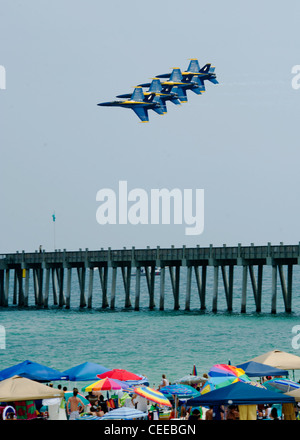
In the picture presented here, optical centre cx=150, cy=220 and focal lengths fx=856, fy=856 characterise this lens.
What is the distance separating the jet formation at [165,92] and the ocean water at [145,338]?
697 inches

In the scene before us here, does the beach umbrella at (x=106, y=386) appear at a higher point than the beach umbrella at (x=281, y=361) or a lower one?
lower

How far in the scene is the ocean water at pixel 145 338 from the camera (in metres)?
43.7

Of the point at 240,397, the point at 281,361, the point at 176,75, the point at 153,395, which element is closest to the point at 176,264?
the point at 176,75

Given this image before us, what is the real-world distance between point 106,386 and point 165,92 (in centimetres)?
6097

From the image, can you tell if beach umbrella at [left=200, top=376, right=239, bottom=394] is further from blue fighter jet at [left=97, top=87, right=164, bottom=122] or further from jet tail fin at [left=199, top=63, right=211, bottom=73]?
jet tail fin at [left=199, top=63, right=211, bottom=73]

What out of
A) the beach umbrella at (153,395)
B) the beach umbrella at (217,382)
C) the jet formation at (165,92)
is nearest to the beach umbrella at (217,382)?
the beach umbrella at (217,382)

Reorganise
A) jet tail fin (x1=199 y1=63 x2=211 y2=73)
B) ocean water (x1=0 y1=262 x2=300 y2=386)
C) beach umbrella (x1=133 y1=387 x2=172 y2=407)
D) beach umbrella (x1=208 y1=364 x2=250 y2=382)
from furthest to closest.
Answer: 1. jet tail fin (x1=199 y1=63 x2=211 y2=73)
2. ocean water (x1=0 y1=262 x2=300 y2=386)
3. beach umbrella (x1=208 y1=364 x2=250 y2=382)
4. beach umbrella (x1=133 y1=387 x2=172 y2=407)

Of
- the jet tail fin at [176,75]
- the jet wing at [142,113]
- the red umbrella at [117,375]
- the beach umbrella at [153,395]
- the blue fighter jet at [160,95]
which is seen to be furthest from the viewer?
the jet tail fin at [176,75]

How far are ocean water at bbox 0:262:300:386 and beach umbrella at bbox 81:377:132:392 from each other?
11569 millimetres

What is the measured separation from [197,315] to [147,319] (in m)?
4.24

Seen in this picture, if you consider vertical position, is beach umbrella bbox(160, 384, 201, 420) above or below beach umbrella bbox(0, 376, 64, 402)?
below

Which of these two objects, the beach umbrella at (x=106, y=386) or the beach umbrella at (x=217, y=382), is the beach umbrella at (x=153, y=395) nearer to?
the beach umbrella at (x=217, y=382)

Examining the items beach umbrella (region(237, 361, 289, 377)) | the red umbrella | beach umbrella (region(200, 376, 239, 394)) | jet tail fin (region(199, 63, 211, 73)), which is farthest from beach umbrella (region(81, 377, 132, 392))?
jet tail fin (region(199, 63, 211, 73))

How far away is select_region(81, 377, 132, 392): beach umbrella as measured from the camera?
22641 mm
